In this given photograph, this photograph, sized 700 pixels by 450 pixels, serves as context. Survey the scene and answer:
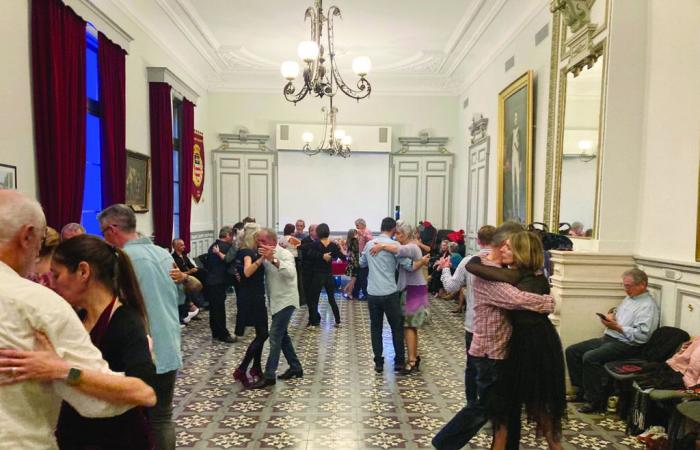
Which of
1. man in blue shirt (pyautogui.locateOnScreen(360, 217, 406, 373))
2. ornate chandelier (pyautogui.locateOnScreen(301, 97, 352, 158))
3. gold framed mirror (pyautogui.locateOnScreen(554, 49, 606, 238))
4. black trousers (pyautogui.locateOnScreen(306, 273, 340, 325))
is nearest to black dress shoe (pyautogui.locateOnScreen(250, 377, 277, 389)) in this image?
man in blue shirt (pyautogui.locateOnScreen(360, 217, 406, 373))

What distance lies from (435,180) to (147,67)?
7244 mm

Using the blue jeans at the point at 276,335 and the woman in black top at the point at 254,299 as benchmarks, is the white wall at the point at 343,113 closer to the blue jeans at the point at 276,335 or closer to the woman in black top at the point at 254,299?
the woman in black top at the point at 254,299

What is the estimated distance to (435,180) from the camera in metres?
11.7

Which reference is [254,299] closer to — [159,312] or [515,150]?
[159,312]

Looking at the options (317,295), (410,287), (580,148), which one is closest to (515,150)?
(580,148)

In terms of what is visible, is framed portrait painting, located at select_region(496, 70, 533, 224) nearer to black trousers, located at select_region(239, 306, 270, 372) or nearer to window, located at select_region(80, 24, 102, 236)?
black trousers, located at select_region(239, 306, 270, 372)

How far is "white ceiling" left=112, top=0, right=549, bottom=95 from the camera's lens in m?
7.16

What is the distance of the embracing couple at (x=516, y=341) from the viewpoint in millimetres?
2611

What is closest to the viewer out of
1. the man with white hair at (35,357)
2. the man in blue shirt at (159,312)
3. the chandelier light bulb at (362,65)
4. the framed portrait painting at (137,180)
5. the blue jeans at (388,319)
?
the man with white hair at (35,357)

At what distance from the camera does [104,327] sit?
158 cm

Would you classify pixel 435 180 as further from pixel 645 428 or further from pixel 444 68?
pixel 645 428

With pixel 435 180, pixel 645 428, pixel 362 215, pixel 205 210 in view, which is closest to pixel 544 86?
pixel 645 428

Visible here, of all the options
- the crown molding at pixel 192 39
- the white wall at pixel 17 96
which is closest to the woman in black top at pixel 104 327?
the white wall at pixel 17 96

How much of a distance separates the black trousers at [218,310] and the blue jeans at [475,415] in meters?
3.73
